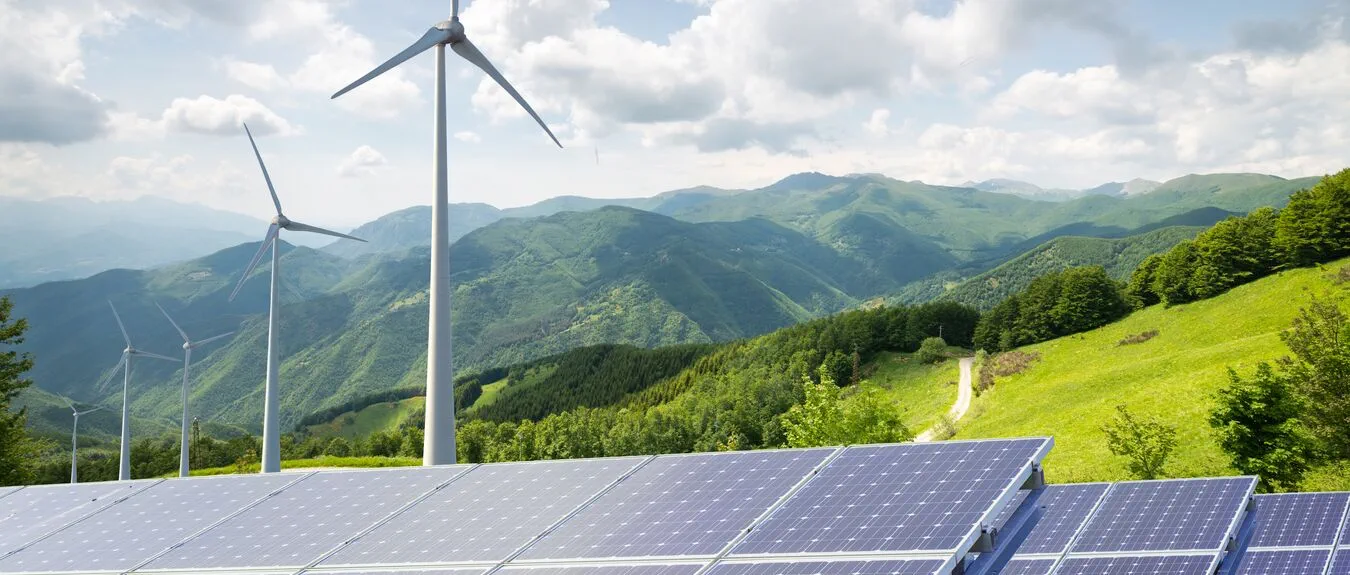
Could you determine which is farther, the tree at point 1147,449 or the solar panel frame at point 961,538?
the tree at point 1147,449

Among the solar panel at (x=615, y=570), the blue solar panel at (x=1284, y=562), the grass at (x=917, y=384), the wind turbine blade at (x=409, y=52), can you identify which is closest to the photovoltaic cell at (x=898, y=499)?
the solar panel at (x=615, y=570)

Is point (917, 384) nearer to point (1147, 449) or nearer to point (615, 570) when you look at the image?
point (1147, 449)

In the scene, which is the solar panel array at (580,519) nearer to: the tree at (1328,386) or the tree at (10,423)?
the tree at (1328,386)

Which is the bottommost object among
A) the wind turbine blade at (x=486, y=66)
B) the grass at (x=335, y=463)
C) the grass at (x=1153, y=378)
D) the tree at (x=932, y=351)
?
the grass at (x=335, y=463)

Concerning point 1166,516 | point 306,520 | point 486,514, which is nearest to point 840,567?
point 486,514

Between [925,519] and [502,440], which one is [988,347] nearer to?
[502,440]

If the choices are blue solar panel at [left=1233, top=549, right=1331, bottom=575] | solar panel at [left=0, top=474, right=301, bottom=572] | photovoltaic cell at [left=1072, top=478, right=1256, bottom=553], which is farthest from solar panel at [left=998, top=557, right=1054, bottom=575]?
solar panel at [left=0, top=474, right=301, bottom=572]
